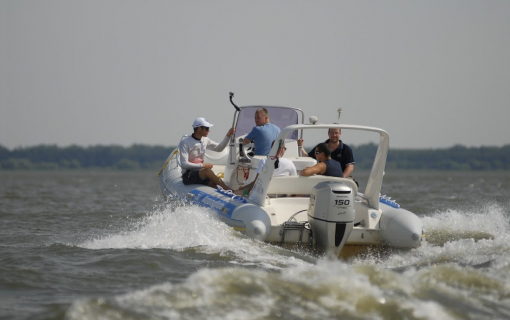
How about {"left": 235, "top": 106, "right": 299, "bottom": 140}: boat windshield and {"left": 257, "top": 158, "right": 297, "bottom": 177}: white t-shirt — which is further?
{"left": 235, "top": 106, "right": 299, "bottom": 140}: boat windshield

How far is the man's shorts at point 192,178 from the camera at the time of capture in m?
9.41

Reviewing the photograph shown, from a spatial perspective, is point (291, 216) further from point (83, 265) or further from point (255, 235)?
point (83, 265)

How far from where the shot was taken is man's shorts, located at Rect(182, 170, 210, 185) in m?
9.41

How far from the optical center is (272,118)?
1044 centimetres

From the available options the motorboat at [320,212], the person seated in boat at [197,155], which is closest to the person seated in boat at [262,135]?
the person seated in boat at [197,155]

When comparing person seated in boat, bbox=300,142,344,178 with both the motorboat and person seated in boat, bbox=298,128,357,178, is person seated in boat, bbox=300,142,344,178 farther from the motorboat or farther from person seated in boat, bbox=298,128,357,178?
→ person seated in boat, bbox=298,128,357,178

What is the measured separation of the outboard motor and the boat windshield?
140 inches

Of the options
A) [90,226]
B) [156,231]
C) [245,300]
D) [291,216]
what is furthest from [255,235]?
[90,226]

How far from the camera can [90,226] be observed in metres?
11.1

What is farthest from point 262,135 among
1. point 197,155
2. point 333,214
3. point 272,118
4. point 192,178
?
point 333,214

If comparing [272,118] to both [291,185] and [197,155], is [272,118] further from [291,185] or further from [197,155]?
[291,185]

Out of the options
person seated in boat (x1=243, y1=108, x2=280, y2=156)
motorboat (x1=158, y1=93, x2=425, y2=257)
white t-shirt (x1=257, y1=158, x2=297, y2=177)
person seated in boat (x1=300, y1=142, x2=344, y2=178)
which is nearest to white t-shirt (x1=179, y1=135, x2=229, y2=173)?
person seated in boat (x1=243, y1=108, x2=280, y2=156)

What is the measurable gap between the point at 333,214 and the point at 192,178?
335 cm

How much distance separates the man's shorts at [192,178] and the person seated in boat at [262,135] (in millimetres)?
1023
